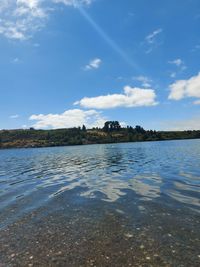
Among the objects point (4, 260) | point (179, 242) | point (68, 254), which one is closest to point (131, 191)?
point (179, 242)

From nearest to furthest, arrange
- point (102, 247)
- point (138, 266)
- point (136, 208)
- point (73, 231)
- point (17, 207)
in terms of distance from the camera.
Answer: point (138, 266) < point (102, 247) < point (73, 231) < point (136, 208) < point (17, 207)

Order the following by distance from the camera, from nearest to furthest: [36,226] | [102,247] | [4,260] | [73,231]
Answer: [4,260] → [102,247] → [73,231] → [36,226]

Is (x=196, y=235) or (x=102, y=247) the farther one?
(x=196, y=235)

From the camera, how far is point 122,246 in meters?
11.2

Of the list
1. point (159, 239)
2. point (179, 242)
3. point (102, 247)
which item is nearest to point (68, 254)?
point (102, 247)

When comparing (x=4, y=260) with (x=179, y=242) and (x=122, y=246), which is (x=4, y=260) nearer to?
(x=122, y=246)

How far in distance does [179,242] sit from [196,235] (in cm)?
127

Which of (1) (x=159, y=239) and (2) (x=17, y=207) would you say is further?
(2) (x=17, y=207)

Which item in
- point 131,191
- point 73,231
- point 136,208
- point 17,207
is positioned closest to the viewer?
point 73,231

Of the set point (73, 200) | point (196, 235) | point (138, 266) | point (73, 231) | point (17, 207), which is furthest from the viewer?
point (73, 200)

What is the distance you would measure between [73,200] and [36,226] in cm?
651

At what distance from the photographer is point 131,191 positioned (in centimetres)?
2328

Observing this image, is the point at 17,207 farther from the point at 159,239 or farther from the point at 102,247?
the point at 159,239

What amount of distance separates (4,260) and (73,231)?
412 centimetres
